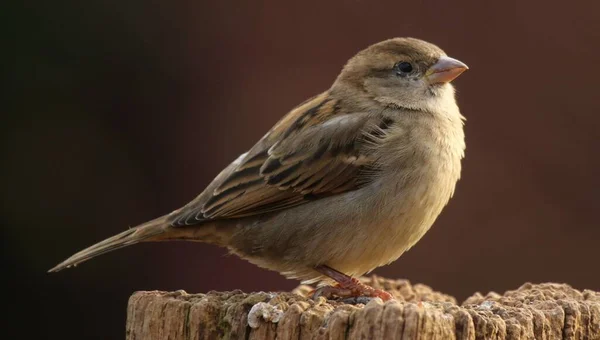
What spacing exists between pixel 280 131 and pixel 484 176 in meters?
2.13

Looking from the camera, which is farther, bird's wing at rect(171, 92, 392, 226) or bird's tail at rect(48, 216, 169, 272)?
bird's tail at rect(48, 216, 169, 272)

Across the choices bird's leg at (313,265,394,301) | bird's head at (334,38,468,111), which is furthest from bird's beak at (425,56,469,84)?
bird's leg at (313,265,394,301)

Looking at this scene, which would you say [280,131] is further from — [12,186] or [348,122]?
[12,186]

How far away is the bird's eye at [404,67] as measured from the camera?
5035 mm

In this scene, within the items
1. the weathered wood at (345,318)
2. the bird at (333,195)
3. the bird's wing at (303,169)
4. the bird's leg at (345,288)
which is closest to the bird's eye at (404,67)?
the bird at (333,195)

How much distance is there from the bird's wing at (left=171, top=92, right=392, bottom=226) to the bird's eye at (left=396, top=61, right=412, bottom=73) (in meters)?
0.43

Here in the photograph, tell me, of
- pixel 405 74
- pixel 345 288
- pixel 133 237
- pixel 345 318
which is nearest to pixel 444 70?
pixel 405 74

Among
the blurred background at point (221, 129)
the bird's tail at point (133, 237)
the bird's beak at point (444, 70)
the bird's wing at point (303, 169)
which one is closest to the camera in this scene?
the bird's wing at point (303, 169)

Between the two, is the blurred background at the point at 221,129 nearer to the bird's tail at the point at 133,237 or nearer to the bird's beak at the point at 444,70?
the bird's beak at the point at 444,70

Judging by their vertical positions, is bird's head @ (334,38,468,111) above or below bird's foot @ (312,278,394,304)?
above

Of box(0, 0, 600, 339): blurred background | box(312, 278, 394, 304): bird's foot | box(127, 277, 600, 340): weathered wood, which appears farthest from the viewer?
→ box(0, 0, 600, 339): blurred background

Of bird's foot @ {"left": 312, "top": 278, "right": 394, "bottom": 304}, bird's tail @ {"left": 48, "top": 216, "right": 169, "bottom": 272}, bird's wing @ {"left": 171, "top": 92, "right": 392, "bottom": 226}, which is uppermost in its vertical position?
bird's wing @ {"left": 171, "top": 92, "right": 392, "bottom": 226}

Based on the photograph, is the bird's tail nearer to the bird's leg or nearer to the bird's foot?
the bird's leg

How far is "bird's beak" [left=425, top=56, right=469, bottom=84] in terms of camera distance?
491cm
